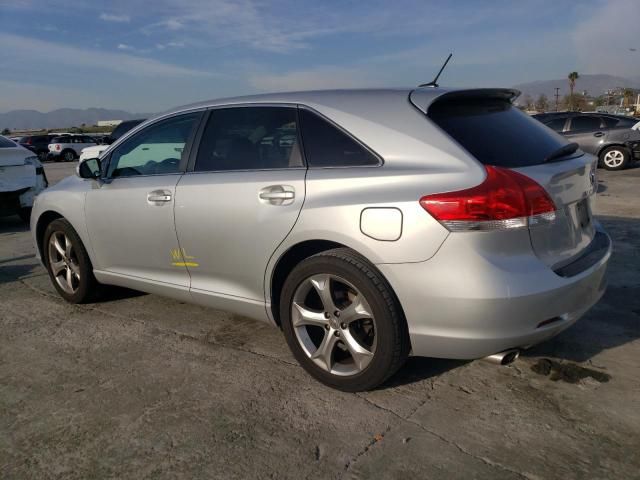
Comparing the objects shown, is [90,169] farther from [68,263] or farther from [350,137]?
[350,137]

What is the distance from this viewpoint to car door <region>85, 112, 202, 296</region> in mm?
3693

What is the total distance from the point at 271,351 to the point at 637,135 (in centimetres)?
1318

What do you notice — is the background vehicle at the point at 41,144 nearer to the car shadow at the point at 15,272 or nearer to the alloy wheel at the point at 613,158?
the car shadow at the point at 15,272

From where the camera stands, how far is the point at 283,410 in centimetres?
283

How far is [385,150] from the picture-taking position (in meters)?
2.77

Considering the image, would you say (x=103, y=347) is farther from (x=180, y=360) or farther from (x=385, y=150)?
(x=385, y=150)

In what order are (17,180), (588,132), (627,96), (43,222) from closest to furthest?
(43,222), (17,180), (588,132), (627,96)

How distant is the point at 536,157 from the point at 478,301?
880 millimetres

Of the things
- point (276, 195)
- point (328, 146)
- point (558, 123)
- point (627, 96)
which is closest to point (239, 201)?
point (276, 195)

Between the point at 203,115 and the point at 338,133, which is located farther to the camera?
the point at 203,115

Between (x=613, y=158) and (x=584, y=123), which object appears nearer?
(x=613, y=158)

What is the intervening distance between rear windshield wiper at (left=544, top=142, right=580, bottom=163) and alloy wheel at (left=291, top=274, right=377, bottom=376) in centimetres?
122

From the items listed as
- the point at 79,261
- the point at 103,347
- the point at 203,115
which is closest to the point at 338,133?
the point at 203,115

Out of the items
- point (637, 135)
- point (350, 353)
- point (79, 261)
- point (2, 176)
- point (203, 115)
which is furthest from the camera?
point (637, 135)
